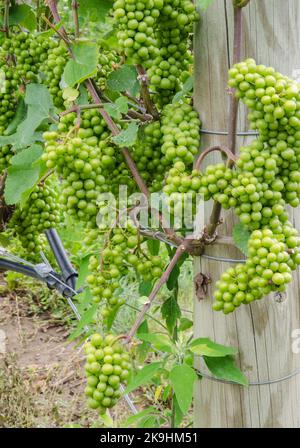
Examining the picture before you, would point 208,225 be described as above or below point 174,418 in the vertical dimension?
above

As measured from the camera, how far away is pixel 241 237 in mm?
1181

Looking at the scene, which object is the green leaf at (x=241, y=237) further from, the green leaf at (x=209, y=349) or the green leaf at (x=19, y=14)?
the green leaf at (x=19, y=14)

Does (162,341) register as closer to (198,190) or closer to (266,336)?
(266,336)

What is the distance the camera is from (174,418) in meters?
1.61

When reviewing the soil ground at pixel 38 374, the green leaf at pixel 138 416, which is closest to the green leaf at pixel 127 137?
the green leaf at pixel 138 416

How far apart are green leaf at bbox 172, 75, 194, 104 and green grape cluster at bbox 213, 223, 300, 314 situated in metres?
0.39

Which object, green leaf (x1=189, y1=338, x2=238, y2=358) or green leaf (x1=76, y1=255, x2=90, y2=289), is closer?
green leaf (x1=189, y1=338, x2=238, y2=358)

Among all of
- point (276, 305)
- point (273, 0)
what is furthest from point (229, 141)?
point (276, 305)

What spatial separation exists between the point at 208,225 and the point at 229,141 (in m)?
0.20

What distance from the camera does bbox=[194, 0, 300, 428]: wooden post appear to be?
4.14ft

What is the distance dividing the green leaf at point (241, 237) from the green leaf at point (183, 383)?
28 centimetres

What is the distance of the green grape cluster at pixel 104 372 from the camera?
1.01 m

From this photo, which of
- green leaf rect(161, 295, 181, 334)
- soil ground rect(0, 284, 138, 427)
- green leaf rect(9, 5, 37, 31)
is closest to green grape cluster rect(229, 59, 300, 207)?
green leaf rect(161, 295, 181, 334)

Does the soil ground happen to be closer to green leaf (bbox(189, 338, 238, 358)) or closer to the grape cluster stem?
green leaf (bbox(189, 338, 238, 358))
